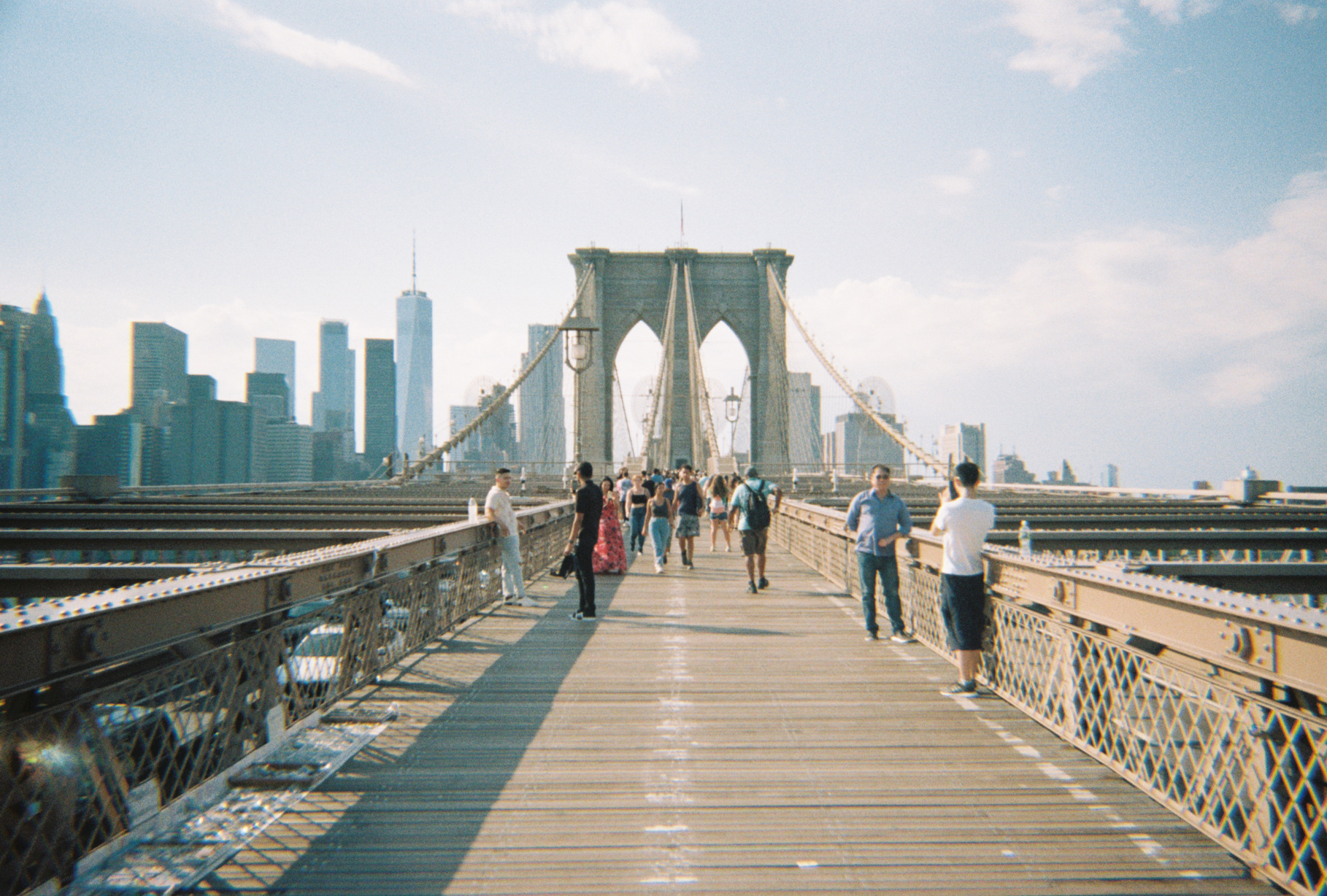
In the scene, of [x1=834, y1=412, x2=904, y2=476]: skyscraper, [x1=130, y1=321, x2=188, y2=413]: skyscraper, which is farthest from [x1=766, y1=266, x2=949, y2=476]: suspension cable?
[x1=130, y1=321, x2=188, y2=413]: skyscraper

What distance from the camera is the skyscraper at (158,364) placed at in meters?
144

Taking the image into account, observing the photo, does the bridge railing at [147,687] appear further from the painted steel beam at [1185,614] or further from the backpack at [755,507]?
the backpack at [755,507]

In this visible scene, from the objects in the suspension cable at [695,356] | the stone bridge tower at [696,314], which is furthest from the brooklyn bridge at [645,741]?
the stone bridge tower at [696,314]

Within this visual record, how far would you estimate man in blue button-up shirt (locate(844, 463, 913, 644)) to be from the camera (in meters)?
7.10

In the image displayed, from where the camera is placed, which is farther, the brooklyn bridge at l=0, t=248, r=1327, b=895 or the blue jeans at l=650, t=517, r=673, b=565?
the blue jeans at l=650, t=517, r=673, b=565

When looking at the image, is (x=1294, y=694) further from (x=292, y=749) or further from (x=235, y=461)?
(x=235, y=461)

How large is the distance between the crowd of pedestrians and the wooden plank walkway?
70 centimetres

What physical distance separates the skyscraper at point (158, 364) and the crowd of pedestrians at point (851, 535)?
153m

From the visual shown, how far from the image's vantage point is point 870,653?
22.3 feet

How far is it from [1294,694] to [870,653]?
3807mm

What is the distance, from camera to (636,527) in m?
14.6

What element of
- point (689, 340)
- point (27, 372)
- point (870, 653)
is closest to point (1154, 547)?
point (870, 653)

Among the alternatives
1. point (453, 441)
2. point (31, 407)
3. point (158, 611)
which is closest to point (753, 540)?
point (158, 611)

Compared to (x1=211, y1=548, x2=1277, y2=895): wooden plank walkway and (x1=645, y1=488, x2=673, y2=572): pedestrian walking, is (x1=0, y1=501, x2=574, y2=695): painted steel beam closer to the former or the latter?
(x1=211, y1=548, x2=1277, y2=895): wooden plank walkway
